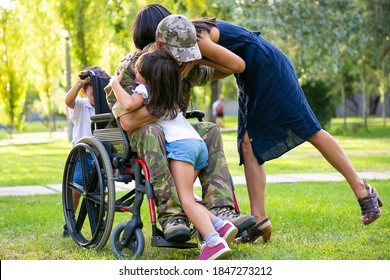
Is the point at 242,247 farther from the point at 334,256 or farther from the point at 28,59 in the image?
the point at 28,59

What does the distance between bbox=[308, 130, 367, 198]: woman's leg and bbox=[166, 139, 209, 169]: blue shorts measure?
2.64 ft

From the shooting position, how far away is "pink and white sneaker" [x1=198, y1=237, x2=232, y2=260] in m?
3.57

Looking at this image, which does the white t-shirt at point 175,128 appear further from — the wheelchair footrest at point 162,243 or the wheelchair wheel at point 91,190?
the wheelchair footrest at point 162,243

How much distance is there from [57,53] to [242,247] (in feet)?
70.0

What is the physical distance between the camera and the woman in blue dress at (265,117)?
4.19m

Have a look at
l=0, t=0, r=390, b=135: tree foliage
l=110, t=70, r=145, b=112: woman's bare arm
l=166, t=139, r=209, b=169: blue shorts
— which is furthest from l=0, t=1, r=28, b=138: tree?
l=166, t=139, r=209, b=169: blue shorts

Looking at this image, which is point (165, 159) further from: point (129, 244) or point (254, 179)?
point (254, 179)

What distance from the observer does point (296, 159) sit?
1217cm

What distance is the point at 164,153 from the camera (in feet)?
12.5

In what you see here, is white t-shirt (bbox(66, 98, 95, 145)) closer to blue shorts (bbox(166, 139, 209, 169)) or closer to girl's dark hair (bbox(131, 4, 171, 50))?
girl's dark hair (bbox(131, 4, 171, 50))

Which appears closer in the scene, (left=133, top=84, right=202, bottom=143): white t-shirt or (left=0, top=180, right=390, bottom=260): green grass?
(left=133, top=84, right=202, bottom=143): white t-shirt

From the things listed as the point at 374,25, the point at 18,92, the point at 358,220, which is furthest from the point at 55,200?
the point at 18,92

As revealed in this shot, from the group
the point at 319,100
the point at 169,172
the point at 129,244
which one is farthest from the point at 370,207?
the point at 319,100

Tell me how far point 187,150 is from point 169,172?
15cm
